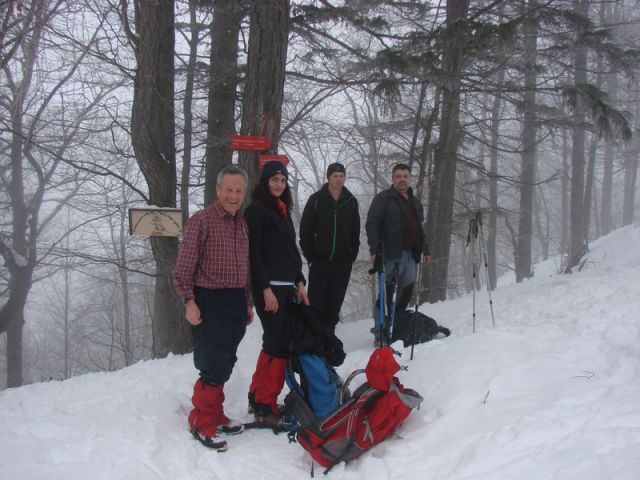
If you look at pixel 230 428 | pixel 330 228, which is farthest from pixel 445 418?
pixel 330 228

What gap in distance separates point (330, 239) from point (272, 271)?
111 cm

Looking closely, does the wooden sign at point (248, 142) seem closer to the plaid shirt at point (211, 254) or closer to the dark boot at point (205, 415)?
the plaid shirt at point (211, 254)

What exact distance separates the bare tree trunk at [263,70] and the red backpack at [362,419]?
2762mm

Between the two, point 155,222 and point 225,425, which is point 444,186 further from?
point 225,425

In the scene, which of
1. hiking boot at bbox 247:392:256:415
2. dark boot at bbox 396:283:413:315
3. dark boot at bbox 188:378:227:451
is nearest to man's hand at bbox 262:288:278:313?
dark boot at bbox 188:378:227:451

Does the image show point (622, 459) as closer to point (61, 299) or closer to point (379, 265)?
point (379, 265)

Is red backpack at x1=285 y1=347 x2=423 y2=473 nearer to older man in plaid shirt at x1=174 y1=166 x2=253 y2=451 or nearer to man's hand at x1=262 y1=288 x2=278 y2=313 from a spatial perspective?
older man in plaid shirt at x1=174 y1=166 x2=253 y2=451

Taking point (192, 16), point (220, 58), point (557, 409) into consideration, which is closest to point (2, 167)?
point (192, 16)

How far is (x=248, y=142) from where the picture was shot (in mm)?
4926

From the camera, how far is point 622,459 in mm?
2215

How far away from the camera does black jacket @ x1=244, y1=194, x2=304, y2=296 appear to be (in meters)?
3.55

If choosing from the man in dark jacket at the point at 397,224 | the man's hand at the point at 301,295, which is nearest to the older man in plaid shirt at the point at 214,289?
the man's hand at the point at 301,295

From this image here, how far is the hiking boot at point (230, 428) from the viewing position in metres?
3.53

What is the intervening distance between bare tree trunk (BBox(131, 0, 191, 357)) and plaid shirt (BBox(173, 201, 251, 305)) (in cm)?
228
